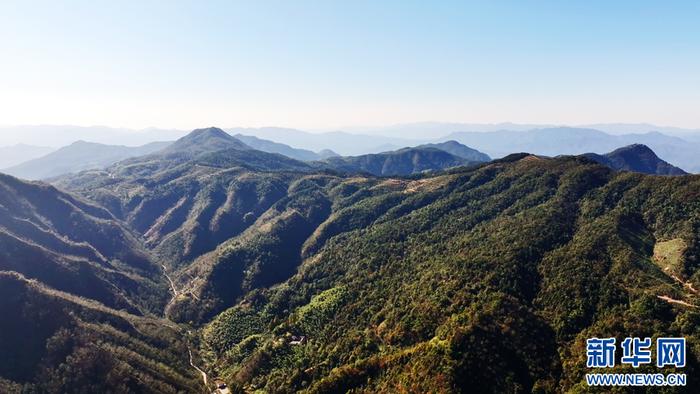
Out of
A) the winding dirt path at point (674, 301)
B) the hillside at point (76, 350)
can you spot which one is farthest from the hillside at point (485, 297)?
the hillside at point (76, 350)

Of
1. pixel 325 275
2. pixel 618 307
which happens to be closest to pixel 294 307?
pixel 325 275

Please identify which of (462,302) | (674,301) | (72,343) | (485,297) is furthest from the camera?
(72,343)

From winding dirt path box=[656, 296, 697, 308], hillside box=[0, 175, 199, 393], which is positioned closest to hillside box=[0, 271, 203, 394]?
hillside box=[0, 175, 199, 393]

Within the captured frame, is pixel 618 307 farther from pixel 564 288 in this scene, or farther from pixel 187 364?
pixel 187 364

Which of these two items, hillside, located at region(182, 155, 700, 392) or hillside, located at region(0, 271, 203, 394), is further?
hillside, located at region(0, 271, 203, 394)

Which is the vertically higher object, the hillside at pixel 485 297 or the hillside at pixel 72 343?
the hillside at pixel 485 297

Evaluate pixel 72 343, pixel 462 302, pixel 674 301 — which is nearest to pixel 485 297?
pixel 462 302

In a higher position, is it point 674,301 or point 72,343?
point 674,301

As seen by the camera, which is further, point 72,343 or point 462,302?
point 72,343

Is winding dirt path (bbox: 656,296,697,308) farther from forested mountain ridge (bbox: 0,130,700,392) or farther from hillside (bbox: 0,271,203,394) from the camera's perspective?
hillside (bbox: 0,271,203,394)

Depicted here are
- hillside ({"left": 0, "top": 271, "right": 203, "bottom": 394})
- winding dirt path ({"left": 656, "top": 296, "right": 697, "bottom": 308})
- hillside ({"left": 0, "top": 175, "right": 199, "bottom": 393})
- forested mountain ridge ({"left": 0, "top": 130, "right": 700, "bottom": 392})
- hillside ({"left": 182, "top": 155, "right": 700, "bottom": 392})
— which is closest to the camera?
A: hillside ({"left": 182, "top": 155, "right": 700, "bottom": 392})

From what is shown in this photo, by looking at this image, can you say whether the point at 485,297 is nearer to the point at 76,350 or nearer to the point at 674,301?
the point at 674,301

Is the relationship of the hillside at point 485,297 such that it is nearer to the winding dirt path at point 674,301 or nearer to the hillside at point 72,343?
the winding dirt path at point 674,301
